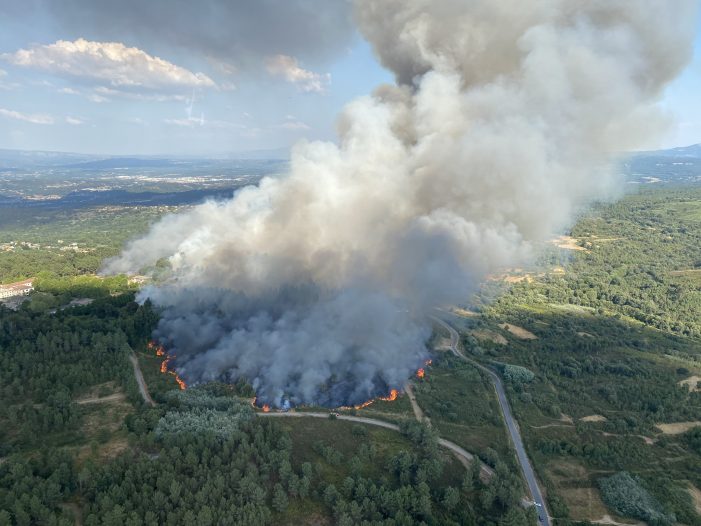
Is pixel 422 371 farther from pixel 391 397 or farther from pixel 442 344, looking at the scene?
pixel 442 344

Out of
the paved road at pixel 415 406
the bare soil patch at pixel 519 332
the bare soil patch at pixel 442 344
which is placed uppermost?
the paved road at pixel 415 406

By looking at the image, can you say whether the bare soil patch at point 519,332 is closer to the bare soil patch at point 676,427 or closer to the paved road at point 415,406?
the bare soil patch at point 676,427

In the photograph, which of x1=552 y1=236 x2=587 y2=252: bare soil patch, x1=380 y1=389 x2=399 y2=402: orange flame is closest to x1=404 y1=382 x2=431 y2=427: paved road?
x1=380 y1=389 x2=399 y2=402: orange flame

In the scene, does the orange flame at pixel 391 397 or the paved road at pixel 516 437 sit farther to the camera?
the orange flame at pixel 391 397

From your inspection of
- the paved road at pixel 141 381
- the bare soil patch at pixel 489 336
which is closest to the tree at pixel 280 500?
the paved road at pixel 141 381

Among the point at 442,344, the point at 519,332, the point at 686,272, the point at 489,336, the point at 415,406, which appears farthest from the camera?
the point at 686,272

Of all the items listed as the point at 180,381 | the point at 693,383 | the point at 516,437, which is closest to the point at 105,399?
the point at 180,381

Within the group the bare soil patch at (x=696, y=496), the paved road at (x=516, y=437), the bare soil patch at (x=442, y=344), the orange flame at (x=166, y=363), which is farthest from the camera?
the bare soil patch at (x=442, y=344)
